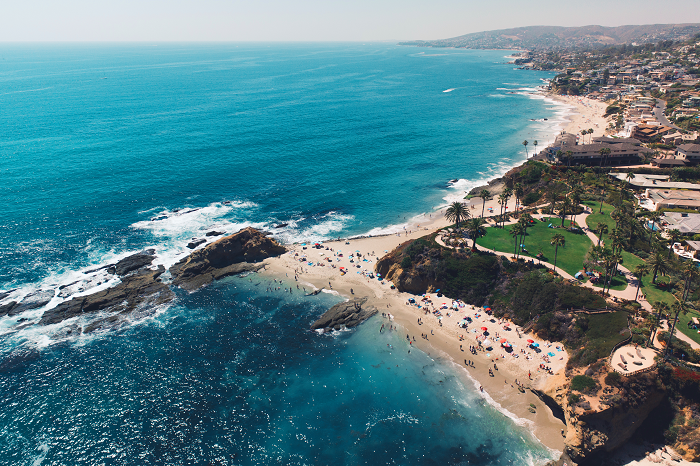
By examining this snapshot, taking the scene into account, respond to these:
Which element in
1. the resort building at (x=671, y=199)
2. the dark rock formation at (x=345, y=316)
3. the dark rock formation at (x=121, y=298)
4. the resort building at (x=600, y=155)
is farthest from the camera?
the resort building at (x=600, y=155)

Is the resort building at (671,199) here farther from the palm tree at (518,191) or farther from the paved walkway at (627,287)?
the palm tree at (518,191)

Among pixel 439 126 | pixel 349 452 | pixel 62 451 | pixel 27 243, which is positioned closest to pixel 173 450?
pixel 62 451

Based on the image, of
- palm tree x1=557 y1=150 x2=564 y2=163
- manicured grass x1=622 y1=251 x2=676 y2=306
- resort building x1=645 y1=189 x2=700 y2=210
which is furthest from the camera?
palm tree x1=557 y1=150 x2=564 y2=163

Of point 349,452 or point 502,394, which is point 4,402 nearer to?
point 349,452

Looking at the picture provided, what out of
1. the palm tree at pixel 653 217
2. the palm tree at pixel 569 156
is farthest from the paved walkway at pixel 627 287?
the palm tree at pixel 569 156

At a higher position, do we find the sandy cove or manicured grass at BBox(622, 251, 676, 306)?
manicured grass at BBox(622, 251, 676, 306)

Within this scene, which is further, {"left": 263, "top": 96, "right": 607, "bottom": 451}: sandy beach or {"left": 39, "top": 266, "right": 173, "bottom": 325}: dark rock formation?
{"left": 39, "top": 266, "right": 173, "bottom": 325}: dark rock formation

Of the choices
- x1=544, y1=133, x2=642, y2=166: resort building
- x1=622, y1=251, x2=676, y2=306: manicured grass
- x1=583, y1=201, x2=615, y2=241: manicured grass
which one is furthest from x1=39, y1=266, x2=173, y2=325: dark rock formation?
x1=544, y1=133, x2=642, y2=166: resort building

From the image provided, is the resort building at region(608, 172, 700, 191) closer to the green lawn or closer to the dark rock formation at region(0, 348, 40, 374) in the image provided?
the green lawn
